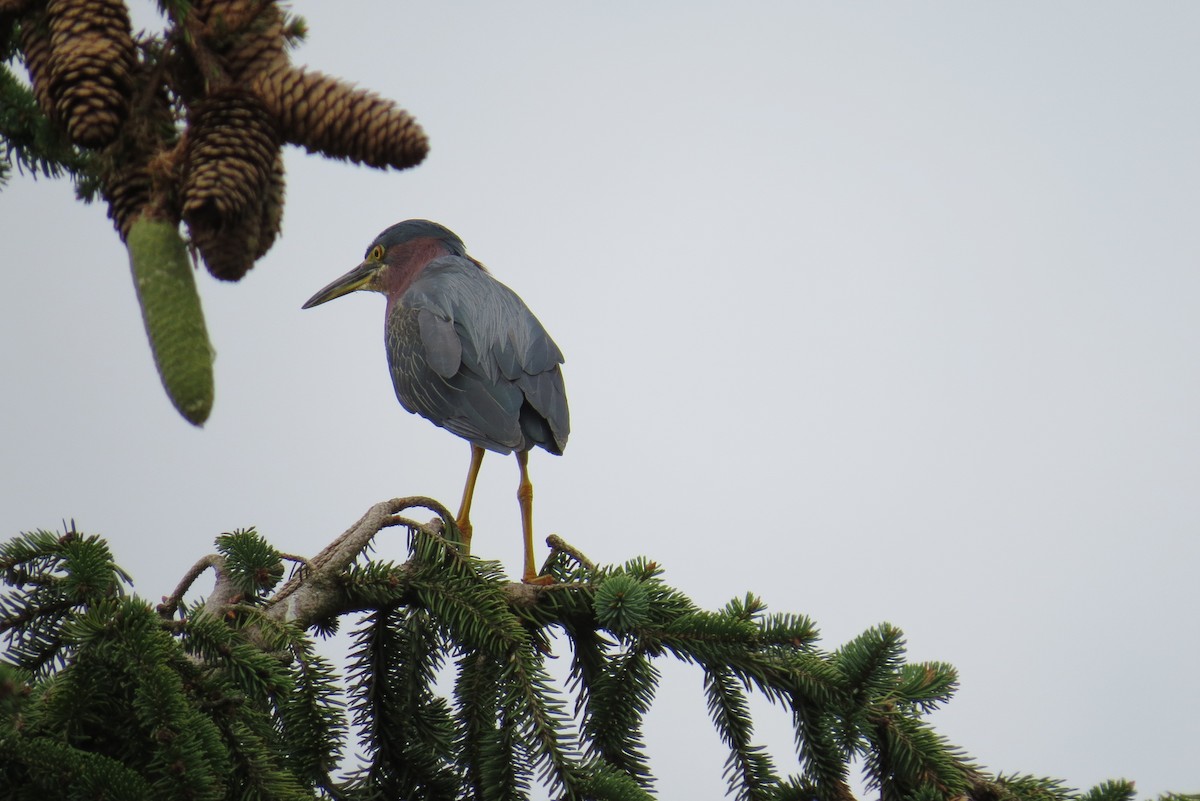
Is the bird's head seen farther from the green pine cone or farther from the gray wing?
the green pine cone

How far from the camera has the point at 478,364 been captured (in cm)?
484

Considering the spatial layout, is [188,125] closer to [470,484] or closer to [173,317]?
[173,317]

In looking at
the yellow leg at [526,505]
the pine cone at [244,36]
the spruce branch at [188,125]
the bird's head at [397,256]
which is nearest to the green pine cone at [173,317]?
the spruce branch at [188,125]

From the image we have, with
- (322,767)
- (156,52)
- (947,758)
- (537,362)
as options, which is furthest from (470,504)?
(156,52)

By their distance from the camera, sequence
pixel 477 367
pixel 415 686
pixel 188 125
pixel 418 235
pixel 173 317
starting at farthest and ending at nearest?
1. pixel 418 235
2. pixel 477 367
3. pixel 415 686
4. pixel 188 125
5. pixel 173 317

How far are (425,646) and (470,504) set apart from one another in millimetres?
1976

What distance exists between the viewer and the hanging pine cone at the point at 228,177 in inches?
50.7

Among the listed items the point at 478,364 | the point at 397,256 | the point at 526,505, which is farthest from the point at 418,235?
the point at 526,505

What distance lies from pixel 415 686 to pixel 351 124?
214 cm

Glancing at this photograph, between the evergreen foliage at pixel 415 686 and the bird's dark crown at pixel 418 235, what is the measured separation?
2562 mm

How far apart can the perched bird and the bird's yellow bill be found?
37 cm

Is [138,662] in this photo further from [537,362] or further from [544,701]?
[537,362]

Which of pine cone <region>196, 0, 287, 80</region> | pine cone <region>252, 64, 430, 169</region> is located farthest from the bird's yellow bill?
pine cone <region>252, 64, 430, 169</region>

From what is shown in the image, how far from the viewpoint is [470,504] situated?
5.12 metres
